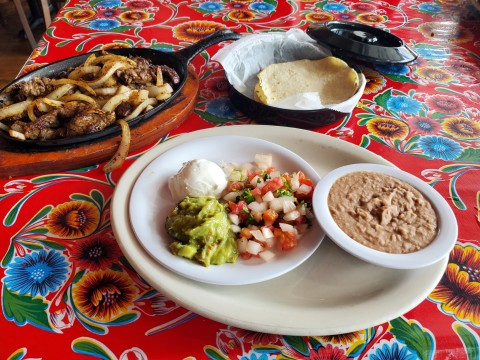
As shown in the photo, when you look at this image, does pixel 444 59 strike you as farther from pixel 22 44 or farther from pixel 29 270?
pixel 22 44

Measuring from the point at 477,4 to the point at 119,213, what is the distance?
269 cm

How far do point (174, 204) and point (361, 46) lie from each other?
1.16 m

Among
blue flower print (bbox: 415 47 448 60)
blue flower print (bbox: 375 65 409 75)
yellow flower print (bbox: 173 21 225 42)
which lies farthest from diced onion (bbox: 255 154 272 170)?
blue flower print (bbox: 415 47 448 60)

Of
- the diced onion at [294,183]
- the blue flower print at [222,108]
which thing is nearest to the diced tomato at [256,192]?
the diced onion at [294,183]

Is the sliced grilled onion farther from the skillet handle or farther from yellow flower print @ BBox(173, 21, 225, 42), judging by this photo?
yellow flower print @ BBox(173, 21, 225, 42)

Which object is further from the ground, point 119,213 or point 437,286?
point 119,213

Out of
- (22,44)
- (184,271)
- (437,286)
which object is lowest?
(22,44)

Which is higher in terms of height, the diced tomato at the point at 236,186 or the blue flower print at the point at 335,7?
the blue flower print at the point at 335,7

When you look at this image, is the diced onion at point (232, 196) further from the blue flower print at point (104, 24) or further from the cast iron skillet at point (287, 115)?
the blue flower print at point (104, 24)

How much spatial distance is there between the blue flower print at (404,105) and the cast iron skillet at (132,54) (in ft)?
2.53

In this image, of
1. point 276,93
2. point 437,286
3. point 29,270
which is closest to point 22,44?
point 276,93

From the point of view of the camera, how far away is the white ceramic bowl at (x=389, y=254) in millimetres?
990

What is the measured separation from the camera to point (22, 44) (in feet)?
14.4

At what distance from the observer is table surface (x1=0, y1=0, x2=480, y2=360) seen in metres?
0.96
